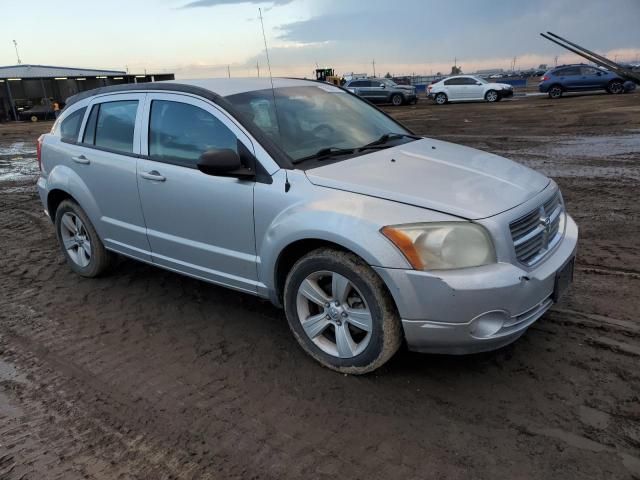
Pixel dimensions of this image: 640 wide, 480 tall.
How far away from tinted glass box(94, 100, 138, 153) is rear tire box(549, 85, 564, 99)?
26.8 meters

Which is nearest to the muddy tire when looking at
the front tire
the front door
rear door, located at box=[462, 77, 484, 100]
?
the front door

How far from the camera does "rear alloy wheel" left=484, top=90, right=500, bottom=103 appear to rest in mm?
27439

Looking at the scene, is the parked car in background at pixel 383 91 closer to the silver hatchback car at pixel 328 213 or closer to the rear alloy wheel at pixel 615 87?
the rear alloy wheel at pixel 615 87

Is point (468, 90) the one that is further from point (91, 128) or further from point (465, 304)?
point (465, 304)

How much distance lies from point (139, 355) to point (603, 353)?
3062 mm

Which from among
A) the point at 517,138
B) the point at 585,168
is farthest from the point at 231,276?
the point at 517,138

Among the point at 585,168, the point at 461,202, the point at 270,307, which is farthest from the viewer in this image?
the point at 585,168

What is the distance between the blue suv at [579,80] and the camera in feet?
83.0

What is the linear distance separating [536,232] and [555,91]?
→ 27.1 metres

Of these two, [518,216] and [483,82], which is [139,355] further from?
[483,82]

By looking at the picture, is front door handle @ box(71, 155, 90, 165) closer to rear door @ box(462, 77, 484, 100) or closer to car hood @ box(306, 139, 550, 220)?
car hood @ box(306, 139, 550, 220)

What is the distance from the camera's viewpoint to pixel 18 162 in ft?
47.8

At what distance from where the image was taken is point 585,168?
8.99 meters

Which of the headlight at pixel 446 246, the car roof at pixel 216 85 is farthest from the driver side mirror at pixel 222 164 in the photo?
the headlight at pixel 446 246
